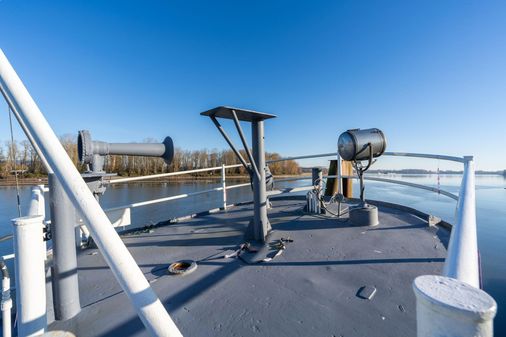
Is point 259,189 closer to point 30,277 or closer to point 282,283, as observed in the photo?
point 282,283

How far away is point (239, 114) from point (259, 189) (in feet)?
2.72

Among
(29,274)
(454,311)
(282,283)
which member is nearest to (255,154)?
(282,283)

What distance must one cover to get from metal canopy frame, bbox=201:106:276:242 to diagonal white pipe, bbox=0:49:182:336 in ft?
5.11

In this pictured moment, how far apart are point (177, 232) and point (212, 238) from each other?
57cm

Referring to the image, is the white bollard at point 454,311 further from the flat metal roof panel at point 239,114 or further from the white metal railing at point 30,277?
the flat metal roof panel at point 239,114

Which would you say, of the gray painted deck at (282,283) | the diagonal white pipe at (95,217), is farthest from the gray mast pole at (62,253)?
the diagonal white pipe at (95,217)

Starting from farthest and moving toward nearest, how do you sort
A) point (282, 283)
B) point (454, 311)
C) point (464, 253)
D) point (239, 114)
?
1. point (239, 114)
2. point (282, 283)
3. point (464, 253)
4. point (454, 311)

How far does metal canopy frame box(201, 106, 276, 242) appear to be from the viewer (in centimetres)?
241

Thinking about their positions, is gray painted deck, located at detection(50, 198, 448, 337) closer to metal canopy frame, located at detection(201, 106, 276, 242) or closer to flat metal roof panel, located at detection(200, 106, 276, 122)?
metal canopy frame, located at detection(201, 106, 276, 242)

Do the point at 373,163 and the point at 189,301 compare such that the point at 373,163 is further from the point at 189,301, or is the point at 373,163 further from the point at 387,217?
the point at 189,301

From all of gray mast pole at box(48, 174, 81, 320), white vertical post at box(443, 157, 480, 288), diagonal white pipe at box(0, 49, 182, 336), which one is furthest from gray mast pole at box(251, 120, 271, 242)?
diagonal white pipe at box(0, 49, 182, 336)

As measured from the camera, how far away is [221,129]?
2.46m

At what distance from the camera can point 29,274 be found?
105cm

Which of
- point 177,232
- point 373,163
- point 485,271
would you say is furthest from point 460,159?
point 485,271
